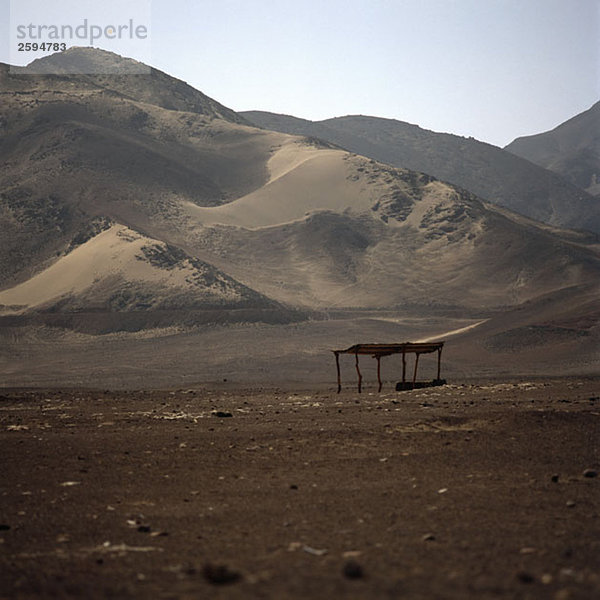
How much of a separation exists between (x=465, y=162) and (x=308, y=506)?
149948 mm

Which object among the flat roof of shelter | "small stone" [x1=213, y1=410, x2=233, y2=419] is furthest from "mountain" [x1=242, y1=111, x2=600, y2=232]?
"small stone" [x1=213, y1=410, x2=233, y2=419]

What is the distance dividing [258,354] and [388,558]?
36629 mm

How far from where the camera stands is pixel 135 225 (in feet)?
222

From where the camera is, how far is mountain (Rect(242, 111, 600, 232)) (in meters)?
137

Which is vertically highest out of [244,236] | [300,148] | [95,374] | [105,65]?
[105,65]

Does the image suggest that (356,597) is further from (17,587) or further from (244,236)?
(244,236)

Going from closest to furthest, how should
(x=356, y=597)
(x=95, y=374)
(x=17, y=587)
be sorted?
(x=356, y=597)
(x=17, y=587)
(x=95, y=374)

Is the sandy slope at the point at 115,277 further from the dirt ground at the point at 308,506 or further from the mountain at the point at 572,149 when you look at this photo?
the mountain at the point at 572,149

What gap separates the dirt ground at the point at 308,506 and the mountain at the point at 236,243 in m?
24.2

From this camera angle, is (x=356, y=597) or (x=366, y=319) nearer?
(x=356, y=597)

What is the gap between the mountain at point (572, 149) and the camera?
164000 millimetres

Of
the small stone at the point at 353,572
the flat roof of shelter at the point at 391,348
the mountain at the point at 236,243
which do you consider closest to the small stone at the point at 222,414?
the flat roof of shelter at the point at 391,348

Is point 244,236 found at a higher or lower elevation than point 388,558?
higher

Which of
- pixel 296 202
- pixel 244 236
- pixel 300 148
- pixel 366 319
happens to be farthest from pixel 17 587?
pixel 300 148
